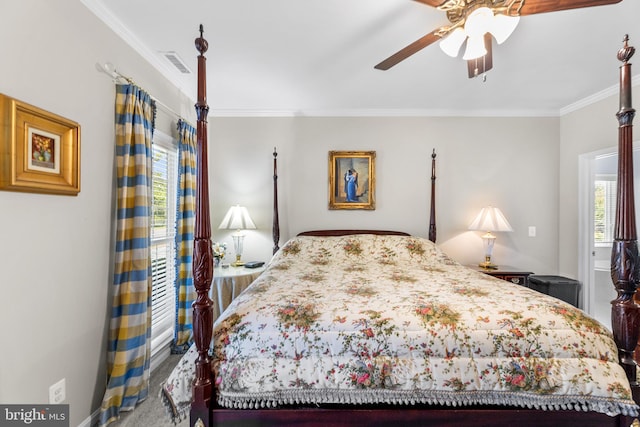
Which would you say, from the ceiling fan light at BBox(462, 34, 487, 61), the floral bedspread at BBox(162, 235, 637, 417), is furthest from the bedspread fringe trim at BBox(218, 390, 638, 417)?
the ceiling fan light at BBox(462, 34, 487, 61)

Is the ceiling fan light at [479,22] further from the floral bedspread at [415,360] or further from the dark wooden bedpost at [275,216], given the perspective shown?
the dark wooden bedpost at [275,216]

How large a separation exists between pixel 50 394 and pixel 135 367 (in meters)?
0.48

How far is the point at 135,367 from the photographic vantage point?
6.26 feet

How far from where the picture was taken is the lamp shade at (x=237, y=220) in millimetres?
3203

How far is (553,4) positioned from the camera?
1.37 metres

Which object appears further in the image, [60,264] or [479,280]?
[479,280]

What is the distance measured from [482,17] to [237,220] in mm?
2720

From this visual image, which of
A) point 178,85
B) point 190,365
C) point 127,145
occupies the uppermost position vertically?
point 178,85

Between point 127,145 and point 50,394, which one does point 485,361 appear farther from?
point 127,145

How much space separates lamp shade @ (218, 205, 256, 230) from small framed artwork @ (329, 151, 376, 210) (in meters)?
1.01

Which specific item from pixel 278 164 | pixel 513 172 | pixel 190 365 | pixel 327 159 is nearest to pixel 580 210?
pixel 513 172

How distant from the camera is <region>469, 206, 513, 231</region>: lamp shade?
3148 millimetres

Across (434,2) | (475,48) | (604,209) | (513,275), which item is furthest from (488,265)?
(604,209)

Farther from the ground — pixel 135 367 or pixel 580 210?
pixel 580 210
